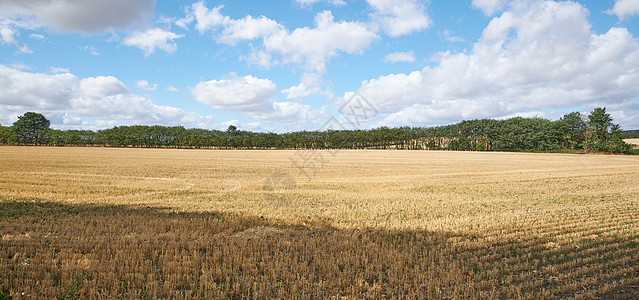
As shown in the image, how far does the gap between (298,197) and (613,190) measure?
23104mm

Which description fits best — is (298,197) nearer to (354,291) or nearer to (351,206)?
(351,206)

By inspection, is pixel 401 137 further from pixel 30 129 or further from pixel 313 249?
pixel 30 129

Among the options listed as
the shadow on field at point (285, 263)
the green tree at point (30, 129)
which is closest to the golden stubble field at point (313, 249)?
the shadow on field at point (285, 263)

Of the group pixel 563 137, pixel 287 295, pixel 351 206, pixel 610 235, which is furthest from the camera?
pixel 563 137

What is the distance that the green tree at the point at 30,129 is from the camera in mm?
123231

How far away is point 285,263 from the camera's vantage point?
7.65 meters

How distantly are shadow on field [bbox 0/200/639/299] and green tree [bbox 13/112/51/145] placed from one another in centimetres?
15404

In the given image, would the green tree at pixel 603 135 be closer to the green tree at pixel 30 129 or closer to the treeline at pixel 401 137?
the treeline at pixel 401 137

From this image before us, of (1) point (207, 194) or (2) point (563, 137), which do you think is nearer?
(1) point (207, 194)

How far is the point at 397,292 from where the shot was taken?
6.39 m

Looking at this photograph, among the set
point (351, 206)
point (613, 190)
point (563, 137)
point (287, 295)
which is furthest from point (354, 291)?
point (563, 137)

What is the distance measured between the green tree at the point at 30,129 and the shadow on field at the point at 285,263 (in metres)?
154

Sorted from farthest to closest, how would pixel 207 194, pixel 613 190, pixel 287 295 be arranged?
pixel 613 190, pixel 207 194, pixel 287 295

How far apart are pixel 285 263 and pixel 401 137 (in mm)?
141336
